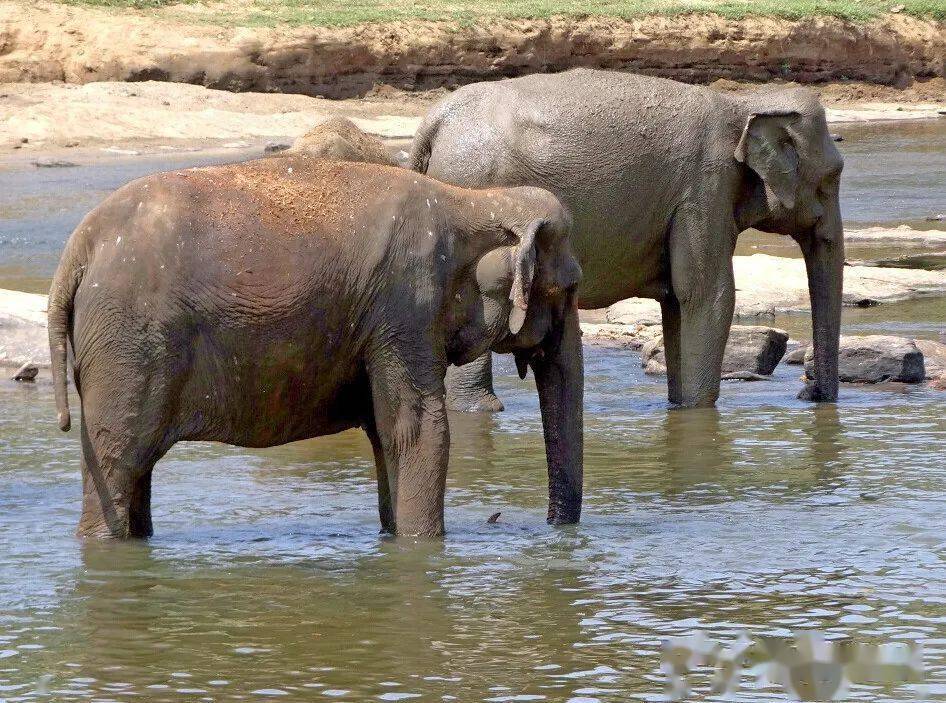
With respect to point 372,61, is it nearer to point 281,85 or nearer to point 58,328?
point 281,85

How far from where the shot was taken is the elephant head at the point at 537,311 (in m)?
6.96

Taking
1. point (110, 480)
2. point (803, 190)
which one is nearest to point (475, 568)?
point (110, 480)

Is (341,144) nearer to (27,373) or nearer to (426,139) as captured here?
(426,139)

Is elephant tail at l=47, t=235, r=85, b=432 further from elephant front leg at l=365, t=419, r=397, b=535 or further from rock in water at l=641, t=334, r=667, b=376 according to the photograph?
rock in water at l=641, t=334, r=667, b=376

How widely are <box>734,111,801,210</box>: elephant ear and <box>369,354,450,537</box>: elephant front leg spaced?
4359 mm

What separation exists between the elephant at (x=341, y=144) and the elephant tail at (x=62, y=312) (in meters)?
3.43

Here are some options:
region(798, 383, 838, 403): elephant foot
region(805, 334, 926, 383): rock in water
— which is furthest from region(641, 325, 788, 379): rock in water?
region(798, 383, 838, 403): elephant foot

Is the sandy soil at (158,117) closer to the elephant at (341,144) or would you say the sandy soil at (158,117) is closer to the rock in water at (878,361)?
the elephant at (341,144)

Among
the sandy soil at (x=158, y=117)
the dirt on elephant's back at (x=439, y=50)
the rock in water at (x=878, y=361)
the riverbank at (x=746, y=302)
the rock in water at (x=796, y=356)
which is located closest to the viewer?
the rock in water at (x=878, y=361)

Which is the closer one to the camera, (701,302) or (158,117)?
(701,302)

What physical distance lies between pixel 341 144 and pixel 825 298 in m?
3.14

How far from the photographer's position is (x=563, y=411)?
293 inches

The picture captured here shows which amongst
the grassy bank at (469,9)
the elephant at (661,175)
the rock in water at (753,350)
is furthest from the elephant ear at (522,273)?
the grassy bank at (469,9)

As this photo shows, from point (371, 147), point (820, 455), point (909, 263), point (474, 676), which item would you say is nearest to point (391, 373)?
point (474, 676)
